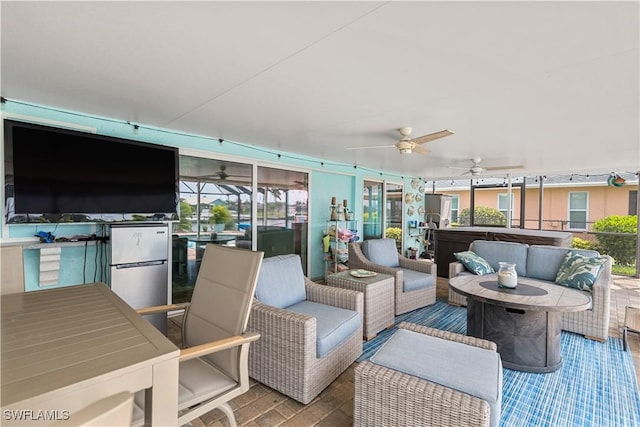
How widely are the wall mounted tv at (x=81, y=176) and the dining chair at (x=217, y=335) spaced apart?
1.71m

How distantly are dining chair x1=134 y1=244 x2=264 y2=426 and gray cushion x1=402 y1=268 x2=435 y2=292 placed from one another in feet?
8.37

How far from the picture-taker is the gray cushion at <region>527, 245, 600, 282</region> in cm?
357

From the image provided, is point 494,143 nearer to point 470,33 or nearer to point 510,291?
point 510,291

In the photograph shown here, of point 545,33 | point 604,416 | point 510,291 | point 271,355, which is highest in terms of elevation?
point 545,33

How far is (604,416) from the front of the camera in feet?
6.42

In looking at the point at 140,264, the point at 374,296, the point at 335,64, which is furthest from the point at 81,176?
the point at 374,296

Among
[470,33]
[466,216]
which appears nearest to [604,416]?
[470,33]

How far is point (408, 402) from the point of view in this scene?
A: 151cm

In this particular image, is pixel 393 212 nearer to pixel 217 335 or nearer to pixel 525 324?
pixel 525 324

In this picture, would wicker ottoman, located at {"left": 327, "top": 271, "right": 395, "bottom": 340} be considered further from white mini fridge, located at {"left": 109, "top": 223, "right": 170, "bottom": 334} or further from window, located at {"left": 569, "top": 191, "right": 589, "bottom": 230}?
window, located at {"left": 569, "top": 191, "right": 589, "bottom": 230}

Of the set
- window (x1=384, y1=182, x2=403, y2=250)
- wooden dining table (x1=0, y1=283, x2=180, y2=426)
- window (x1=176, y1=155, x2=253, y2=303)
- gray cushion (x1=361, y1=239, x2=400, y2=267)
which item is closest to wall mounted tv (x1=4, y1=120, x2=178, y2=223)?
window (x1=176, y1=155, x2=253, y2=303)

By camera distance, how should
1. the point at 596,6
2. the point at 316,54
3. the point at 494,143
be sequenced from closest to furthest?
the point at 596,6 → the point at 316,54 → the point at 494,143

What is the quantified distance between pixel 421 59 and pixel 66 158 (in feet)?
10.1

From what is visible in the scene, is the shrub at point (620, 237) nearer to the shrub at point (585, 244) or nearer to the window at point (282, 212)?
the shrub at point (585, 244)
